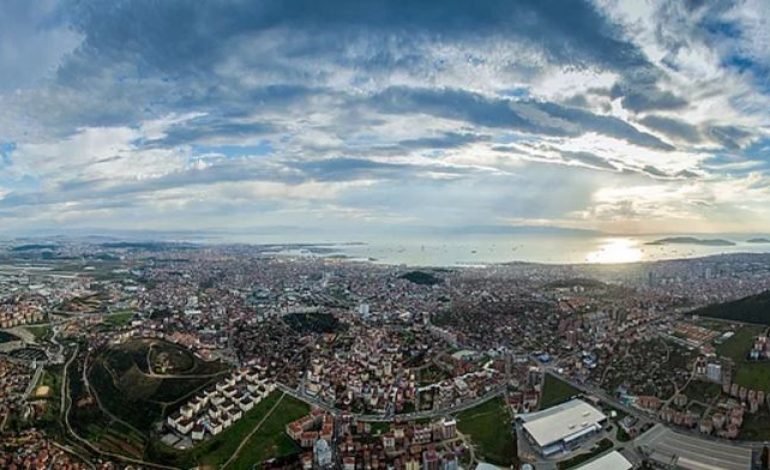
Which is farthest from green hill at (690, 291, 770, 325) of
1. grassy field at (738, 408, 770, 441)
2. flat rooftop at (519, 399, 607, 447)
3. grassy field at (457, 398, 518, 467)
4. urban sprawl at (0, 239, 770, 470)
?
grassy field at (457, 398, 518, 467)

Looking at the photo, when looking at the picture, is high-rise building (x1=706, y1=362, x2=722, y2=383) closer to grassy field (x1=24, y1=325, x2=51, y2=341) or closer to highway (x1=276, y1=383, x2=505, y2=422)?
highway (x1=276, y1=383, x2=505, y2=422)

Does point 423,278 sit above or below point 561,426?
above

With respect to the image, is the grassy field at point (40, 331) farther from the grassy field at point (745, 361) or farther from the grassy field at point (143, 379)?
the grassy field at point (745, 361)

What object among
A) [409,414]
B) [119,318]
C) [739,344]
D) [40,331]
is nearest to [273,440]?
[409,414]

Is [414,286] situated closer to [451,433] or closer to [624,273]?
[624,273]

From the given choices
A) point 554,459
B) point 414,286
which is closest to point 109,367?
point 554,459

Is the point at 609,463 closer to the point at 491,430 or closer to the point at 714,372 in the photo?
the point at 491,430
